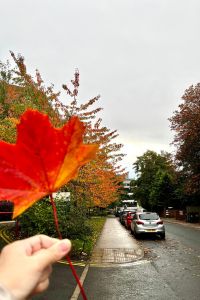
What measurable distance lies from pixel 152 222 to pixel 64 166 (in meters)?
21.7

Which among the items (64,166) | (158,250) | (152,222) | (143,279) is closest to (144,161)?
(152,222)

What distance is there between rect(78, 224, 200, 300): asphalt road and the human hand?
7.63 metres

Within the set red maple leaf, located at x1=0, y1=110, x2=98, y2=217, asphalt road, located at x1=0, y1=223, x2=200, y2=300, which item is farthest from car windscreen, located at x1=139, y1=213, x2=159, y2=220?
red maple leaf, located at x1=0, y1=110, x2=98, y2=217

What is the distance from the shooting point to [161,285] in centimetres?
938

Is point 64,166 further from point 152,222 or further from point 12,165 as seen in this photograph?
point 152,222

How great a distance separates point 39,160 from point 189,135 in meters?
34.4

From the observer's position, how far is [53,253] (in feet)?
3.48

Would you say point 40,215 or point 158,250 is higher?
point 40,215

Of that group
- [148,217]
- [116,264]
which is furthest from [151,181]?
[116,264]

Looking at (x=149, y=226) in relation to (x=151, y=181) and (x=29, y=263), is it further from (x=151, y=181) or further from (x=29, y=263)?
(x=151, y=181)

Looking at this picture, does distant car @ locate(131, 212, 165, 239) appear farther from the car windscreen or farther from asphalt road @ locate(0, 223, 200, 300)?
asphalt road @ locate(0, 223, 200, 300)

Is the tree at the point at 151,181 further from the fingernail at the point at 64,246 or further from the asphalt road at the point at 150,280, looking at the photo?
the fingernail at the point at 64,246

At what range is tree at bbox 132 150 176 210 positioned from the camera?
61719mm

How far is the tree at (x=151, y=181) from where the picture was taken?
61.7 meters
